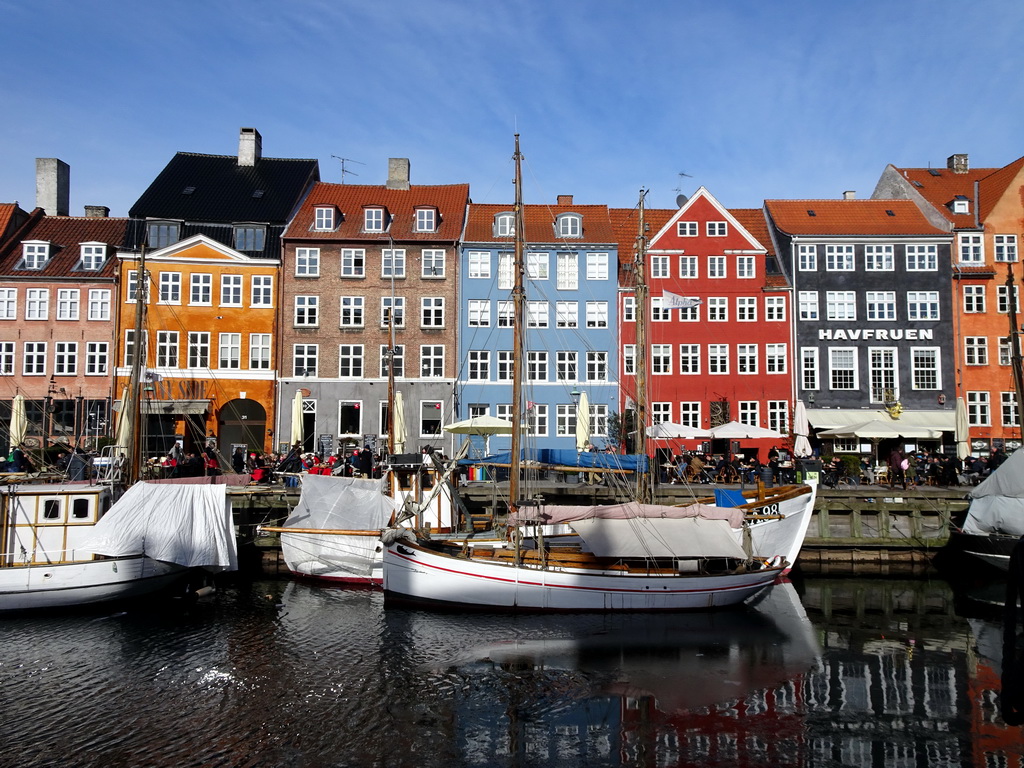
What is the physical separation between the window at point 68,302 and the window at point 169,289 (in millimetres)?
4428

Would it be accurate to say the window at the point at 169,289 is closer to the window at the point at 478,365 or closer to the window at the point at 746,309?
the window at the point at 478,365

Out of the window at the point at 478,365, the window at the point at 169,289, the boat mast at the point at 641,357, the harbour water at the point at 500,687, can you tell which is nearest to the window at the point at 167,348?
the window at the point at 169,289

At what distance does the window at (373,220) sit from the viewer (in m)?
43.5

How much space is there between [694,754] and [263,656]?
31.1 ft

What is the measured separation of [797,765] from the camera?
39.5ft

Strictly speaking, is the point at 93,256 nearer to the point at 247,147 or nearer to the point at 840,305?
the point at 247,147

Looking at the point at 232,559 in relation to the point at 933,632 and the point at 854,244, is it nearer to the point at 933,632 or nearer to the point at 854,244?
the point at 933,632

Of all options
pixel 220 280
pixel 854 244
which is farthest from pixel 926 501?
pixel 220 280

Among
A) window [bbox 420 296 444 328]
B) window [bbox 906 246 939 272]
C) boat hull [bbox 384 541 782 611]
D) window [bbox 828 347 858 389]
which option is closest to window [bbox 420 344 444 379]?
window [bbox 420 296 444 328]

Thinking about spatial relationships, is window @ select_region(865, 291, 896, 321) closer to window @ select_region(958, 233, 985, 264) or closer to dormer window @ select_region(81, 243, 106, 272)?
window @ select_region(958, 233, 985, 264)

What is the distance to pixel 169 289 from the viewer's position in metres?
41.2

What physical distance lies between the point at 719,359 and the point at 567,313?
8437mm

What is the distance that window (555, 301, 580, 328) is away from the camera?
43125 millimetres

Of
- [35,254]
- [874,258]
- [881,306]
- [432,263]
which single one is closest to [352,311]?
[432,263]
